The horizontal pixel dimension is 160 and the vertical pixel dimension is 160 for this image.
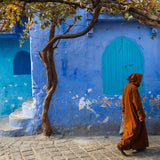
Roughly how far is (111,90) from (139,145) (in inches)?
73.4

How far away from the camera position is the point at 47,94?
20.2 feet

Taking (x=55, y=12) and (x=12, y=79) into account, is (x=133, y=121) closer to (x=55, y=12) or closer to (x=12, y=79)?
(x=55, y=12)

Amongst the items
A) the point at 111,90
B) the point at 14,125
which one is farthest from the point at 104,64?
the point at 14,125

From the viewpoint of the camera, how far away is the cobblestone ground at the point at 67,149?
189 inches

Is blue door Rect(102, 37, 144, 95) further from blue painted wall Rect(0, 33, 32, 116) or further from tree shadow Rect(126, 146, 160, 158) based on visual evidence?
blue painted wall Rect(0, 33, 32, 116)

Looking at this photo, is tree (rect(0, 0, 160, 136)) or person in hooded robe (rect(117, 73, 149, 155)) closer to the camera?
tree (rect(0, 0, 160, 136))

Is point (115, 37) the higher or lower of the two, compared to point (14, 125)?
higher

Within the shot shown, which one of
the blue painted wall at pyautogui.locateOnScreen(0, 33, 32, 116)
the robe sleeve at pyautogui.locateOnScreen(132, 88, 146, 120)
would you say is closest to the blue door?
the robe sleeve at pyautogui.locateOnScreen(132, 88, 146, 120)

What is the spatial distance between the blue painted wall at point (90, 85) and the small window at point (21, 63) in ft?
5.86

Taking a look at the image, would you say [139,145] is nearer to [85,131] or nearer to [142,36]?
[85,131]

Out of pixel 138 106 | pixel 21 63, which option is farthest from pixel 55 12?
pixel 21 63

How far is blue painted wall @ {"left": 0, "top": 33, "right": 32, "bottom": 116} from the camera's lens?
7.90 meters

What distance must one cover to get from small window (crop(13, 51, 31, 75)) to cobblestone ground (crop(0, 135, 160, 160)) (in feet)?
8.51

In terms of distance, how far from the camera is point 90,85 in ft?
20.8
